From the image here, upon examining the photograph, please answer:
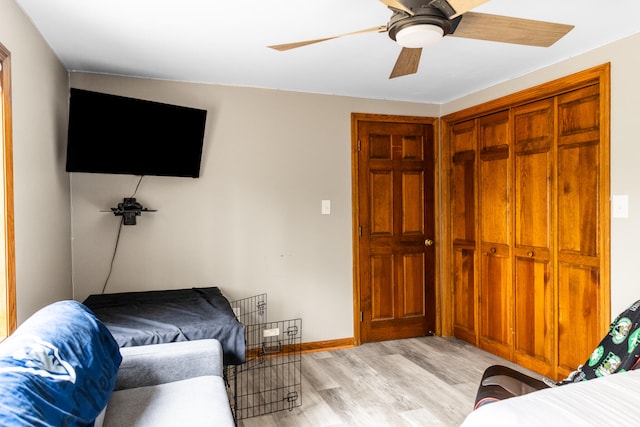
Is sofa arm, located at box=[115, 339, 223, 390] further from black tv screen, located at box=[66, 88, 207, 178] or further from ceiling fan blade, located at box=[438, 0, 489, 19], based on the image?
ceiling fan blade, located at box=[438, 0, 489, 19]

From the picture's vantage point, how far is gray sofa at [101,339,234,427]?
1.68m

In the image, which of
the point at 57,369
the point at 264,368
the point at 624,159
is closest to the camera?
the point at 57,369

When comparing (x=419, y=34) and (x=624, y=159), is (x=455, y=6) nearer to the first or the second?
(x=419, y=34)

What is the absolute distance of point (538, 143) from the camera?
10.5 ft

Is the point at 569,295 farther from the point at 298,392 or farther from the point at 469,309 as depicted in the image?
the point at 298,392

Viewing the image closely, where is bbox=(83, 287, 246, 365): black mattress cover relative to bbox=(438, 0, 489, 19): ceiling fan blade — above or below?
below

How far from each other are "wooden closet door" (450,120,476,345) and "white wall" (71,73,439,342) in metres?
0.64

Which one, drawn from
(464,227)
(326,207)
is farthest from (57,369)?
(464,227)

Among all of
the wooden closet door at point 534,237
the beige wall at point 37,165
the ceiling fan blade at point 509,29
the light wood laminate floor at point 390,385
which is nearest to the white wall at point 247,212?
the beige wall at point 37,165

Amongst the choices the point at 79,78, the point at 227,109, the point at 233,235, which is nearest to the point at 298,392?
the point at 233,235

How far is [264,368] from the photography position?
11.1 ft

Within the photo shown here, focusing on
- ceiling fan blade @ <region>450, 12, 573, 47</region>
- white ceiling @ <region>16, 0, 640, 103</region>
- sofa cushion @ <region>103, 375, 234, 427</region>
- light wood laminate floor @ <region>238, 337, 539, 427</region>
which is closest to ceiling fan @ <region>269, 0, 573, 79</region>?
ceiling fan blade @ <region>450, 12, 573, 47</region>

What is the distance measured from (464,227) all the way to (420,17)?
2610mm

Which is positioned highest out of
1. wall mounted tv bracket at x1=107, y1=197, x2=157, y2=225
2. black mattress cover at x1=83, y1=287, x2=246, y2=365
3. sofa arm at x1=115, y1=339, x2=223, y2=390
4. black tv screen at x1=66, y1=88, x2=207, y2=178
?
black tv screen at x1=66, y1=88, x2=207, y2=178
